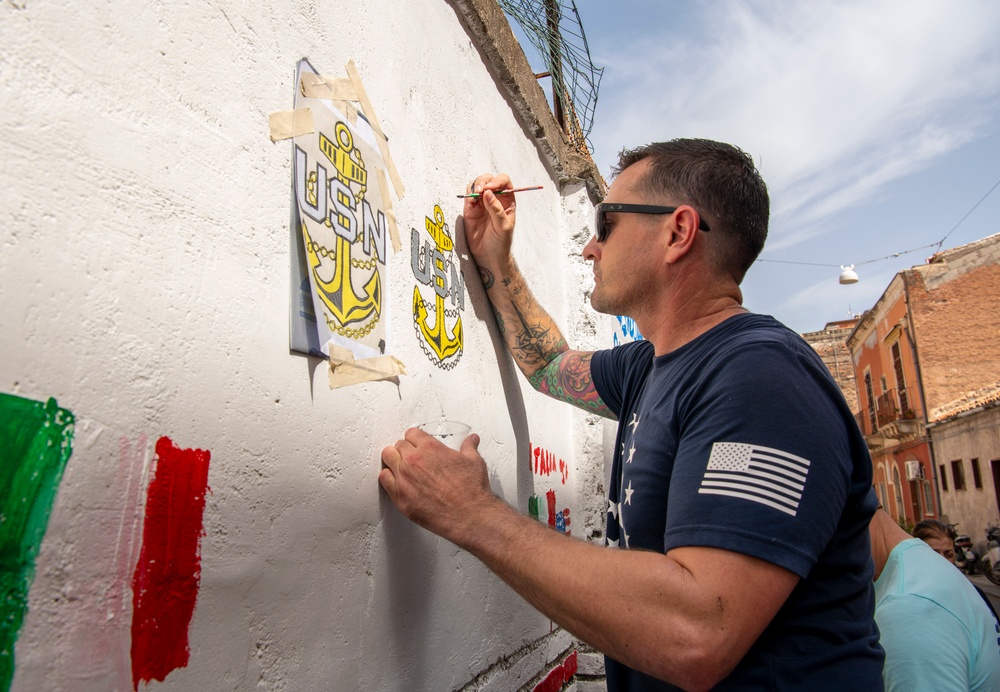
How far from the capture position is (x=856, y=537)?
4.74 ft

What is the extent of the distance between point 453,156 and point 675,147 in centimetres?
78

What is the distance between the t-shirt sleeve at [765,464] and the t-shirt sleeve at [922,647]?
30.6 inches

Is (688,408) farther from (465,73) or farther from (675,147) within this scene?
(465,73)

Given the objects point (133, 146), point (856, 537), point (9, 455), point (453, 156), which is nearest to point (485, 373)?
point (453, 156)

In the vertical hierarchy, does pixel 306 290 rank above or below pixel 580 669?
above

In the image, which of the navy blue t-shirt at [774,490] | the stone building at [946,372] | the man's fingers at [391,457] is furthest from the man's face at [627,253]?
the stone building at [946,372]

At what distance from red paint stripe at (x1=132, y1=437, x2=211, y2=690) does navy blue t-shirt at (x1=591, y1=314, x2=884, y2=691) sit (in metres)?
0.83

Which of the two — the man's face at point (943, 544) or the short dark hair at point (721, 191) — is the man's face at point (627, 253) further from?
the man's face at point (943, 544)

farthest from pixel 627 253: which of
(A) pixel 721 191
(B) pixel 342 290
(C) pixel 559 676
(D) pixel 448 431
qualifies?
(C) pixel 559 676

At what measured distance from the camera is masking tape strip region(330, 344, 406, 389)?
5.07 feet

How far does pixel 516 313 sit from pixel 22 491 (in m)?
1.81

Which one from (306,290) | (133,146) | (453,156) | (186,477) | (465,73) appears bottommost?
(186,477)

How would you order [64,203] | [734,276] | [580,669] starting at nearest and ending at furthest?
[64,203] → [734,276] → [580,669]

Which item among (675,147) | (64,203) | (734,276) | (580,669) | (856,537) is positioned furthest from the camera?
(580,669)
